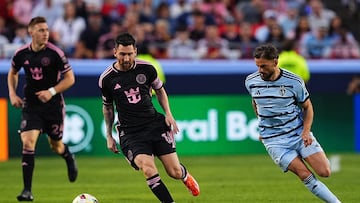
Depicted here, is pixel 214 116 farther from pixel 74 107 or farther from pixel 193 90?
pixel 74 107

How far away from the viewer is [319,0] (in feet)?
87.5

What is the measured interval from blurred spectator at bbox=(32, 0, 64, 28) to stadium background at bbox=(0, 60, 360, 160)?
2478 mm

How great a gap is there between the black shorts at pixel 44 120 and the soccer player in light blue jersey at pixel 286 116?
3.90 metres

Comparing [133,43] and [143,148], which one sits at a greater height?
[133,43]

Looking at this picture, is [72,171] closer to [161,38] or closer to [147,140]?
[147,140]

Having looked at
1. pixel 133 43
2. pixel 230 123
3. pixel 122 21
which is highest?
pixel 133 43

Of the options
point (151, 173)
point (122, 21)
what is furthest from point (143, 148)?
point (122, 21)

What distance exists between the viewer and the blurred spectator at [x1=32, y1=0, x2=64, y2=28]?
77.8 feet

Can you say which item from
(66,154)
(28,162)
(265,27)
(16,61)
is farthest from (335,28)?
(28,162)

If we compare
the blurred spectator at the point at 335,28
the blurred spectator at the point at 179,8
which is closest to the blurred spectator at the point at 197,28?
the blurred spectator at the point at 179,8

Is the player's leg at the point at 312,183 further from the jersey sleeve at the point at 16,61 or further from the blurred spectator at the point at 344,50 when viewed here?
the blurred spectator at the point at 344,50

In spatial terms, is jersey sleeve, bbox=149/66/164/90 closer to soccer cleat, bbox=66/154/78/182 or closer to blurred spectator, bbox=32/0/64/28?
soccer cleat, bbox=66/154/78/182

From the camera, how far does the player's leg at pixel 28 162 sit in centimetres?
1303

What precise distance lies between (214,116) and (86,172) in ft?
14.5
